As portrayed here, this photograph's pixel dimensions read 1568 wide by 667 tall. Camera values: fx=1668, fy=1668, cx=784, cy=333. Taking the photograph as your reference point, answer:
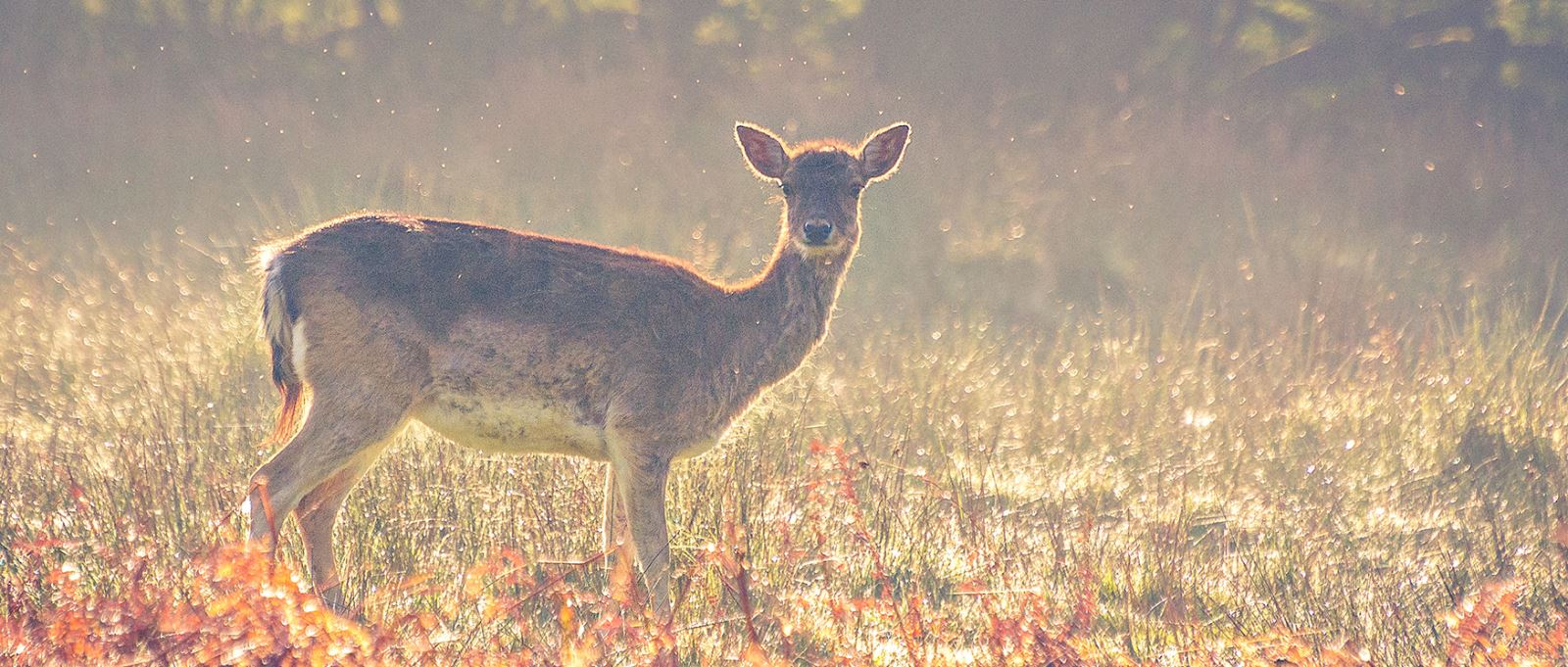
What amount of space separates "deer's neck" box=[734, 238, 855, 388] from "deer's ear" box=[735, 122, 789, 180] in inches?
21.2

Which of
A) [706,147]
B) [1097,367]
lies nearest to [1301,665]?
[1097,367]

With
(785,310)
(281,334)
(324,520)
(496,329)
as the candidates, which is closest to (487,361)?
(496,329)

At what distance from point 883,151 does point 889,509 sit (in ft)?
5.58

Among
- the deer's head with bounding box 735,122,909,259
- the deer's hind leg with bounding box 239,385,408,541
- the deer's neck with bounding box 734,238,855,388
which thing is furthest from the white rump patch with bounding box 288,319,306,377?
the deer's head with bounding box 735,122,909,259

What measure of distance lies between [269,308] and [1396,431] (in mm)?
5724

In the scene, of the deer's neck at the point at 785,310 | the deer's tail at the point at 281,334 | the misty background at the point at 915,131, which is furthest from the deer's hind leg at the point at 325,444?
the misty background at the point at 915,131

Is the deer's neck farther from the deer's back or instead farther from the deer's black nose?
the deer's back

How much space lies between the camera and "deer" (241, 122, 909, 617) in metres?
5.82

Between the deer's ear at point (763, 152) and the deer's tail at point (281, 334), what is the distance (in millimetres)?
2169

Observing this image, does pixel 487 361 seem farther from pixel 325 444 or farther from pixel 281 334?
pixel 281 334

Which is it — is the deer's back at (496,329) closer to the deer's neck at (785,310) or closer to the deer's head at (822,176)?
the deer's neck at (785,310)

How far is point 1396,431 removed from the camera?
8641mm

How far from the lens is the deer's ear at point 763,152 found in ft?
23.8

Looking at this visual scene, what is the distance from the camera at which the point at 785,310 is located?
22.0 ft
